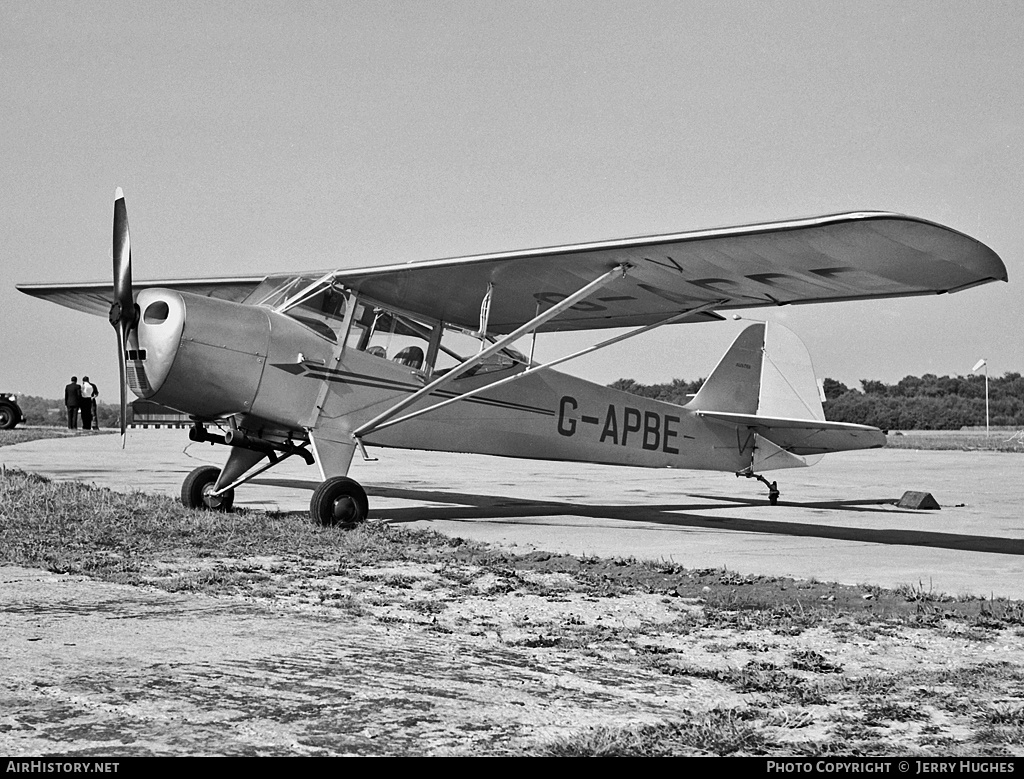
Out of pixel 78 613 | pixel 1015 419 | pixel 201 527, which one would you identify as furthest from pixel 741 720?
pixel 1015 419

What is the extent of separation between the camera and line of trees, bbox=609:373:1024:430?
60.0 metres

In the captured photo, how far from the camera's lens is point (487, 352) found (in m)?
9.60

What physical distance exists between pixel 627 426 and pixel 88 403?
29.6 metres

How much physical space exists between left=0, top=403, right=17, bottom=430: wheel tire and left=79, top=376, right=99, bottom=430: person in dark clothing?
7.53 ft

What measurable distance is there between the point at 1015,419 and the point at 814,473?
5218 centimetres

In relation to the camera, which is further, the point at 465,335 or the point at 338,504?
the point at 465,335

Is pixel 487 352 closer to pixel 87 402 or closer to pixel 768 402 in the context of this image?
pixel 768 402

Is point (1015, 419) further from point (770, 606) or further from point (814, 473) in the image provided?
point (770, 606)

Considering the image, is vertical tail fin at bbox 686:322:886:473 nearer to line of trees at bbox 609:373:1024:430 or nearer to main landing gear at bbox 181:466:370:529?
main landing gear at bbox 181:466:370:529

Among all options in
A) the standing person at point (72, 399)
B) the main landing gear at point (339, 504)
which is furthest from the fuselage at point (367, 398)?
the standing person at point (72, 399)

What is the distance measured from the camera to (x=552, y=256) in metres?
8.98

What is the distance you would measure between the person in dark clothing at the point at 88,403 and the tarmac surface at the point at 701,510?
1470 centimetres

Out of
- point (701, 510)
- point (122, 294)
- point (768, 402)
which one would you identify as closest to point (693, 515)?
point (701, 510)

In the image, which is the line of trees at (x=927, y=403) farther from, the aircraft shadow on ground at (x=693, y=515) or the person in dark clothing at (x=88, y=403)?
the aircraft shadow on ground at (x=693, y=515)
